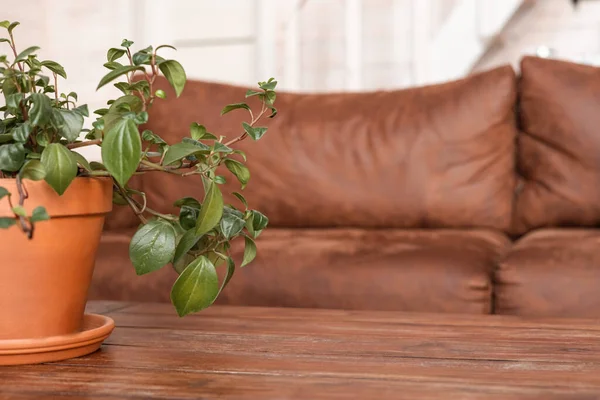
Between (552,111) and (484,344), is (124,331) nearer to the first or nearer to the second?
(484,344)

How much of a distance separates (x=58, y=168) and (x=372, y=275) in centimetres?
102

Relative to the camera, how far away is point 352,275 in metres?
1.56

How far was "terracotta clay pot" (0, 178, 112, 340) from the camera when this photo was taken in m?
0.64

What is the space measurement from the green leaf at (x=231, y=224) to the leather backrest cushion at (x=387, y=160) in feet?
4.25

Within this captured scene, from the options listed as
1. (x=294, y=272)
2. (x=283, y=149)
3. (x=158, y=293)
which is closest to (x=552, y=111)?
(x=283, y=149)

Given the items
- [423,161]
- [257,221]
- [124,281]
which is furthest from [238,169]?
[423,161]

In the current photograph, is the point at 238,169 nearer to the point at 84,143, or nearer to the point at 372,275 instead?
the point at 84,143

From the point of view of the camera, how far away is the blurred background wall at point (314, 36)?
3348mm

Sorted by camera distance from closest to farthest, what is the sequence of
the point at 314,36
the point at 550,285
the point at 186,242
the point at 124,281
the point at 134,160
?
the point at 134,160 → the point at 186,242 → the point at 550,285 → the point at 124,281 → the point at 314,36

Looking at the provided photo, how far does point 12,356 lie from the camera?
658mm

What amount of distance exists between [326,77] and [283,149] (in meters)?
1.62

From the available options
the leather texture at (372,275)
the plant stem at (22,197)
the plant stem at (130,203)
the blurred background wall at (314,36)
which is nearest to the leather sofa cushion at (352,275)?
the leather texture at (372,275)

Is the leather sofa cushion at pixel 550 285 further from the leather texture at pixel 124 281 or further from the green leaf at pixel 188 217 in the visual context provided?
the green leaf at pixel 188 217

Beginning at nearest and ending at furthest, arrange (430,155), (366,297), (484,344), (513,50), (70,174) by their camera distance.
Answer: (70,174), (484,344), (366,297), (430,155), (513,50)
